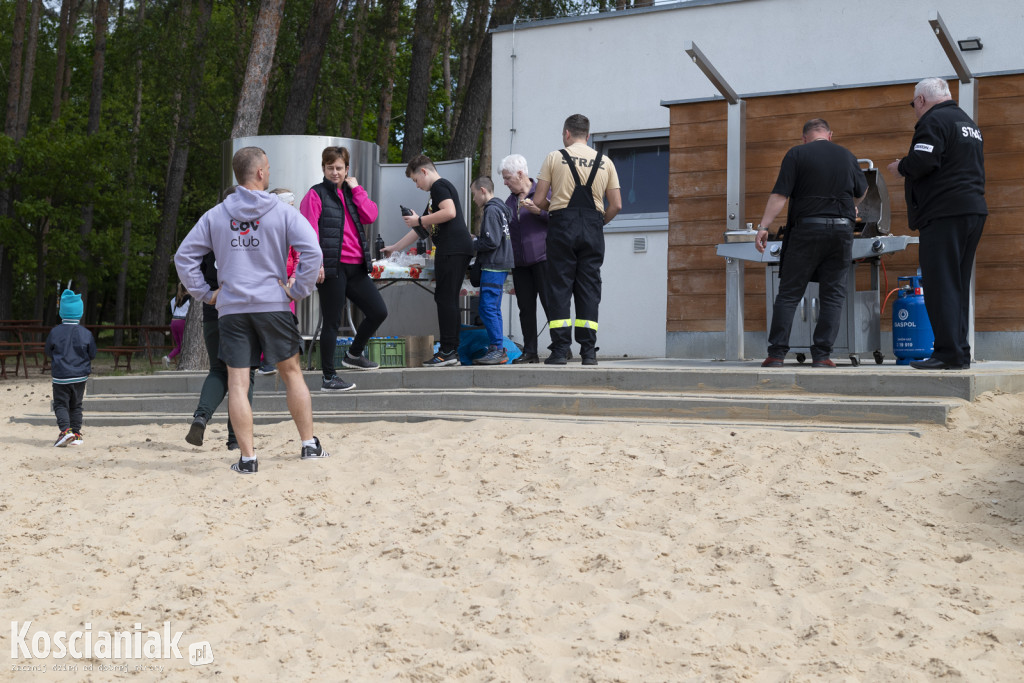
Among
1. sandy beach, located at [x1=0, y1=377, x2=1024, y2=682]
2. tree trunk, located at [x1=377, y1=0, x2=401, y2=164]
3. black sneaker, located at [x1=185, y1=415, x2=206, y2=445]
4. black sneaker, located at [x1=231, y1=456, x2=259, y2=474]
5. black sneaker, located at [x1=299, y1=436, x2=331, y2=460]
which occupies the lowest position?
sandy beach, located at [x1=0, y1=377, x2=1024, y2=682]

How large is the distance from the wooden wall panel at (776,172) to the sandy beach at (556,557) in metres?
3.25

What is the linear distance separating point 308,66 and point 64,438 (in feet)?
37.5

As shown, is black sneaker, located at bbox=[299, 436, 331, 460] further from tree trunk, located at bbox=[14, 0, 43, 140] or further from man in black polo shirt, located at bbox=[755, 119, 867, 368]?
tree trunk, located at bbox=[14, 0, 43, 140]

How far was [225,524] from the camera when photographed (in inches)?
205

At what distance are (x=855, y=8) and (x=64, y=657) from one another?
35.4ft

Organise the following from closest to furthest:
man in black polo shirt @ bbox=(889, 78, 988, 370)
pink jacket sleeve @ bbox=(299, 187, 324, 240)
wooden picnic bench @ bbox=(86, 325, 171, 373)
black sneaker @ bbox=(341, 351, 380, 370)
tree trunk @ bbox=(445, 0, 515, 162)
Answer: man in black polo shirt @ bbox=(889, 78, 988, 370)
pink jacket sleeve @ bbox=(299, 187, 324, 240)
black sneaker @ bbox=(341, 351, 380, 370)
tree trunk @ bbox=(445, 0, 515, 162)
wooden picnic bench @ bbox=(86, 325, 171, 373)

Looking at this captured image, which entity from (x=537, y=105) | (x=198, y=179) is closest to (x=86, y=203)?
(x=198, y=179)

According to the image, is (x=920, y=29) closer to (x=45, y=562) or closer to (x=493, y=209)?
(x=493, y=209)

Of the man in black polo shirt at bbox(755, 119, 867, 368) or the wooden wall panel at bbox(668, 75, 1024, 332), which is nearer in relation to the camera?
the man in black polo shirt at bbox(755, 119, 867, 368)

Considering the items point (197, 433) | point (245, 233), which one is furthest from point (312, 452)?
point (245, 233)

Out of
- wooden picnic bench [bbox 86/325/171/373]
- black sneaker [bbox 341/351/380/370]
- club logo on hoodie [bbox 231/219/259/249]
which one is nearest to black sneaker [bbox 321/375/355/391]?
black sneaker [bbox 341/351/380/370]

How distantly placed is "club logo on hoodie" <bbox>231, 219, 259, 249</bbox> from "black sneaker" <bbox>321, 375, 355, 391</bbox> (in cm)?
212

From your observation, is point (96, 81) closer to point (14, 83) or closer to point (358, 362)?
point (14, 83)

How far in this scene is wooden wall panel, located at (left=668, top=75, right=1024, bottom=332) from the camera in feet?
30.1
